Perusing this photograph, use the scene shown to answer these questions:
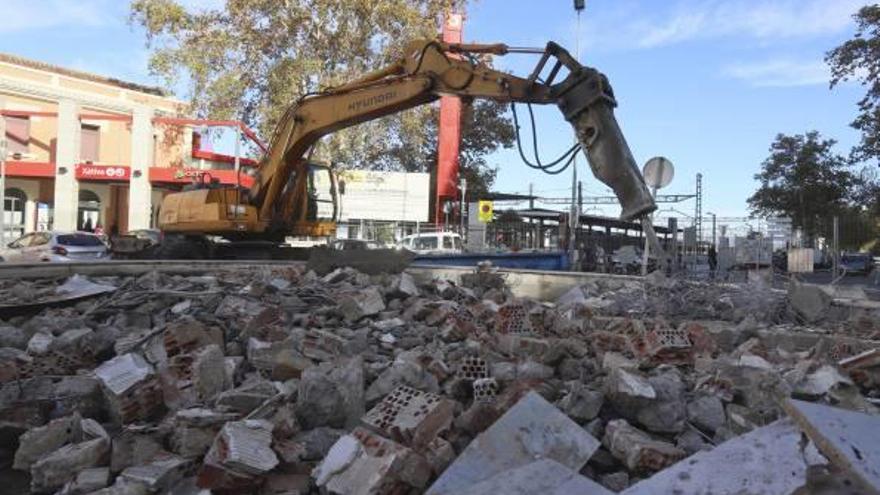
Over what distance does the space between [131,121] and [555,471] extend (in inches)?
1477

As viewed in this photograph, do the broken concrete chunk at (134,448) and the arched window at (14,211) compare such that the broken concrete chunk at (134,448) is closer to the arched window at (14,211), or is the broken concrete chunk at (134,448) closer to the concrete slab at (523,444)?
the concrete slab at (523,444)

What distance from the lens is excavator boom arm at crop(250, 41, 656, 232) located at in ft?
29.9

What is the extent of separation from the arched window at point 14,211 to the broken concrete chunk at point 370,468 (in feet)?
117

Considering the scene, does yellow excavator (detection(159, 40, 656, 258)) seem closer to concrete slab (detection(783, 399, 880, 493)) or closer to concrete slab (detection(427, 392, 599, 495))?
concrete slab (detection(427, 392, 599, 495))

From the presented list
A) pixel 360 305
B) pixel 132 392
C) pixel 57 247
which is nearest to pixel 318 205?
pixel 360 305

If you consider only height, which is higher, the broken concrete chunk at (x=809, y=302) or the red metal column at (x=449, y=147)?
the red metal column at (x=449, y=147)

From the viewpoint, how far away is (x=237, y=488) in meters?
3.51

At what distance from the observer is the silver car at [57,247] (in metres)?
19.7

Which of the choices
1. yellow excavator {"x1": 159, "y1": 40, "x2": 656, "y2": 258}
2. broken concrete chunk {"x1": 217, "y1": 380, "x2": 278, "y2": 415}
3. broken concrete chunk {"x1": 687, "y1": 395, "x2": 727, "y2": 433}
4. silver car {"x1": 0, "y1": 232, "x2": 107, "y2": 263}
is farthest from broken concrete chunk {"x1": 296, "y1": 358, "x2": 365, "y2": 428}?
silver car {"x1": 0, "y1": 232, "x2": 107, "y2": 263}

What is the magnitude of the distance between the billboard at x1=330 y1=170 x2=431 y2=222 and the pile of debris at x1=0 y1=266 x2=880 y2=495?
1013 inches

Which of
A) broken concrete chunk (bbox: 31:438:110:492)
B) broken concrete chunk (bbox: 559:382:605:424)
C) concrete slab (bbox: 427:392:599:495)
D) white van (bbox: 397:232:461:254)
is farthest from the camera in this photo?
white van (bbox: 397:232:461:254)

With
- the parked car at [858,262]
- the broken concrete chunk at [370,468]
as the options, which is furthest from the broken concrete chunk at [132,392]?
the parked car at [858,262]

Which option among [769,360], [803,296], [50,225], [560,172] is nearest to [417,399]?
[769,360]

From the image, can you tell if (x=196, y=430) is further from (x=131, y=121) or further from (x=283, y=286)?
(x=131, y=121)
